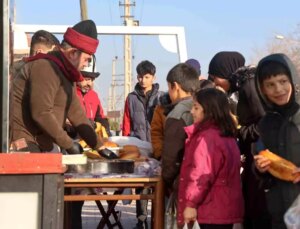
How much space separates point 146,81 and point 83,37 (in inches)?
141

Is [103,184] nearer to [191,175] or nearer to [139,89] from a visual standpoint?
[191,175]

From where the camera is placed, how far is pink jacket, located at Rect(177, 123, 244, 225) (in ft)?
14.0

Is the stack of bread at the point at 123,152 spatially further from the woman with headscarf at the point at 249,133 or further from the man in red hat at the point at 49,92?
the woman with headscarf at the point at 249,133

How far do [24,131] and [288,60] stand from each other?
176 centimetres

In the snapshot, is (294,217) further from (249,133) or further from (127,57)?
(127,57)

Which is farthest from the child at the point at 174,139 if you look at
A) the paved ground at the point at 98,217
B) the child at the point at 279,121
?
the paved ground at the point at 98,217

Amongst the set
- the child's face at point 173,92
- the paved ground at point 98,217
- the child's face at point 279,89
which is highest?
the child's face at point 173,92

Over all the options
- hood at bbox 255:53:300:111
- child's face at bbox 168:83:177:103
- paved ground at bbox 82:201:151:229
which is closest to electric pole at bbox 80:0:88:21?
paved ground at bbox 82:201:151:229

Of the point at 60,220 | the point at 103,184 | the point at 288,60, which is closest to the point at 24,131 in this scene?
the point at 103,184

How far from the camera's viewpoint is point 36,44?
588 cm

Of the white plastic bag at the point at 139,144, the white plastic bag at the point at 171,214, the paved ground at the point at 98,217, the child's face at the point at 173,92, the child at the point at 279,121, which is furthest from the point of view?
the paved ground at the point at 98,217

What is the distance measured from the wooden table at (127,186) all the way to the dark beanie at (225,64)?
107 cm

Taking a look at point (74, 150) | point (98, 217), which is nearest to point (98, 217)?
point (98, 217)

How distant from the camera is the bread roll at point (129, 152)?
510cm
